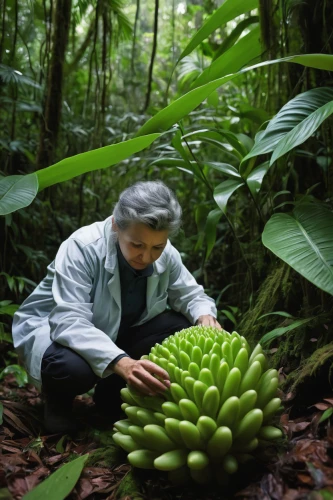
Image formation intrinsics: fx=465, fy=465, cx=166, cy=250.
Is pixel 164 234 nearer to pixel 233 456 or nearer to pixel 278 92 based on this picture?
pixel 233 456

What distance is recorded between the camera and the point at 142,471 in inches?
54.0

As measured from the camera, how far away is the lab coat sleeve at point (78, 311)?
5.13 feet

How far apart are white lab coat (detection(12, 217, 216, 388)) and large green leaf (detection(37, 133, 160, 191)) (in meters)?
0.27

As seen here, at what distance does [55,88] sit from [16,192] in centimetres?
162

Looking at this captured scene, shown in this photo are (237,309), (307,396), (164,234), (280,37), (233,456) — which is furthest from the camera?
(237,309)

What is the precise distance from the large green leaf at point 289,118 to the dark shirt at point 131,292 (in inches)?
25.2

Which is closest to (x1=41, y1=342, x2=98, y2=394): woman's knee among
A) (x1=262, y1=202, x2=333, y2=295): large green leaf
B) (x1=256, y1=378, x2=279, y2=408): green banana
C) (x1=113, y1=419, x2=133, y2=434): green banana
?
(x1=113, y1=419, x2=133, y2=434): green banana

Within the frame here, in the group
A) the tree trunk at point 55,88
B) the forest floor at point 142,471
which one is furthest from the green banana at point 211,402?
the tree trunk at point 55,88

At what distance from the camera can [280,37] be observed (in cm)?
219

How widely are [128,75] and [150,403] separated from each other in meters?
4.25

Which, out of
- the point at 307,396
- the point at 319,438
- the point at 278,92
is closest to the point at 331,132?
the point at 278,92

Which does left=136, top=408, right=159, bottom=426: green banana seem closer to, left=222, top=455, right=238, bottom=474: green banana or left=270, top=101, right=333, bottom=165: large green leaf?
left=222, top=455, right=238, bottom=474: green banana

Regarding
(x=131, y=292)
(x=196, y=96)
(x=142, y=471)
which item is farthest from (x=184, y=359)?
(x=196, y=96)

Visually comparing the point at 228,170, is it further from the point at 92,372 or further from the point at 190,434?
the point at 190,434
